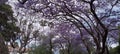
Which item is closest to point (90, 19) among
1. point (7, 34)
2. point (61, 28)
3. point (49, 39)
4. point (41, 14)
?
point (41, 14)

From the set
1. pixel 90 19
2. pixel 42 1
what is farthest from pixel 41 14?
pixel 90 19

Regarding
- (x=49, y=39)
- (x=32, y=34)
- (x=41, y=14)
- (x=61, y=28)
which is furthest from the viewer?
(x=49, y=39)

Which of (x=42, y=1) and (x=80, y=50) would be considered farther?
(x=80, y=50)

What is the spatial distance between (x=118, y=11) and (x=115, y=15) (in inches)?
15.5

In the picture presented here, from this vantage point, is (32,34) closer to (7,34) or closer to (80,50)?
(7,34)

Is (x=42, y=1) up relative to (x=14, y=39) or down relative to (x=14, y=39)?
up

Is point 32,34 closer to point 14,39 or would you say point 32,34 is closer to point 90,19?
point 14,39

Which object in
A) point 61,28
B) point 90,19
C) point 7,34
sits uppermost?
point 90,19

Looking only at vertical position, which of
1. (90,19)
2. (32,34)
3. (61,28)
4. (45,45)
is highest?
(90,19)

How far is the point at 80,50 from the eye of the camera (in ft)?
137

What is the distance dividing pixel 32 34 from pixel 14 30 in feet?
13.1

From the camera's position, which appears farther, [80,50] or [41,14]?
[80,50]

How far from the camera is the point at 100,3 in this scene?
17812mm

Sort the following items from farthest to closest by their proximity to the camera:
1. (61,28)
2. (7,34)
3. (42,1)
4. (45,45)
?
(45,45) → (7,34) → (61,28) → (42,1)
